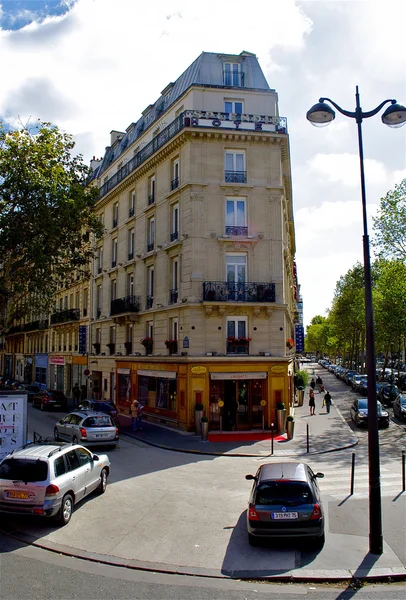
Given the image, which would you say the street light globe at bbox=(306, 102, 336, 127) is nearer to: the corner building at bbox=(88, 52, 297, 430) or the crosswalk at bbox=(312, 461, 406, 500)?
the crosswalk at bbox=(312, 461, 406, 500)

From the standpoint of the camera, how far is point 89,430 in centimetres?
1822

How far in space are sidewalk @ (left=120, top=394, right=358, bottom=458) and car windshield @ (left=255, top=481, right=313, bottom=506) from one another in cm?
935

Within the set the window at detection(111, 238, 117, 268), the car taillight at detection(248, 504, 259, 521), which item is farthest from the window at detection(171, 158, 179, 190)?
the car taillight at detection(248, 504, 259, 521)

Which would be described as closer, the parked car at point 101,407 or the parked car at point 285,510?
the parked car at point 285,510

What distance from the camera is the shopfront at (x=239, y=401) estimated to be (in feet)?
76.3

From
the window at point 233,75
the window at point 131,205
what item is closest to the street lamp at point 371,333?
the window at point 233,75

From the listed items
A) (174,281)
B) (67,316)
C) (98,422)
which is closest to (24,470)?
(98,422)

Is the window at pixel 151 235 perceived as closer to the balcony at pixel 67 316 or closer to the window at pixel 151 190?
the window at pixel 151 190

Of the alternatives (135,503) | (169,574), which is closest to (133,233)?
(135,503)

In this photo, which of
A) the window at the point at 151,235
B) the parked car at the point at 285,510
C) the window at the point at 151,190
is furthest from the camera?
the window at the point at 151,190

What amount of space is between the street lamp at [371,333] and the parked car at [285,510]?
971mm

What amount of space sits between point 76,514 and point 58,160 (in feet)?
50.6

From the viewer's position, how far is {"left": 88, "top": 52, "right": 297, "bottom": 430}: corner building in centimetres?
2338

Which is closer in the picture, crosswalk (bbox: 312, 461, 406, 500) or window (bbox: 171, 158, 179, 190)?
crosswalk (bbox: 312, 461, 406, 500)
